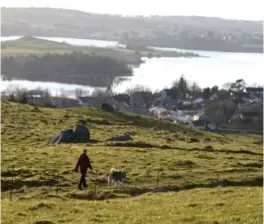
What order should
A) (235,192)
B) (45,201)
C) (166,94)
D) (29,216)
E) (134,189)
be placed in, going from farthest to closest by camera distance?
(166,94), (134,189), (235,192), (45,201), (29,216)

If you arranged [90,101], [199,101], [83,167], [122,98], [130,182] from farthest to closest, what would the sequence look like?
1. [199,101]
2. [122,98]
3. [90,101]
4. [130,182]
5. [83,167]

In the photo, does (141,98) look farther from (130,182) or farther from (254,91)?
(130,182)

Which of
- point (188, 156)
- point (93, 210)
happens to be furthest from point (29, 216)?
point (188, 156)

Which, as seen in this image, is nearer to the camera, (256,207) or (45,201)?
(256,207)

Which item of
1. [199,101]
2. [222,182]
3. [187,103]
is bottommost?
[187,103]

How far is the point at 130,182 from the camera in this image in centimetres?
2609

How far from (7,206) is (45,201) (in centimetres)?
166

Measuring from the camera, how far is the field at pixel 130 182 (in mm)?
17156

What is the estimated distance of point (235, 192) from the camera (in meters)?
22.7

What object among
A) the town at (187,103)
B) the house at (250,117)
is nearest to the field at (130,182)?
the town at (187,103)

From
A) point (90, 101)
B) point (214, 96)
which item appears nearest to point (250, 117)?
point (214, 96)

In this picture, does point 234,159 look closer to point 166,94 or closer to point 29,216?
point 29,216

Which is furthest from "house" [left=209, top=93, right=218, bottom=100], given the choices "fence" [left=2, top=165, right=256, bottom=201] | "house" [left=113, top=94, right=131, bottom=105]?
"fence" [left=2, top=165, right=256, bottom=201]

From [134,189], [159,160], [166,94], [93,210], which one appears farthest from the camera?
[166,94]
